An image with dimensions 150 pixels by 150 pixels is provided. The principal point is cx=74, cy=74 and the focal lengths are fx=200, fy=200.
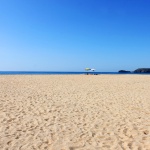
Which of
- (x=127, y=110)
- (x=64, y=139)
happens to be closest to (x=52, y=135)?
(x=64, y=139)

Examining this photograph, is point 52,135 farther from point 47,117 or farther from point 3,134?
point 47,117

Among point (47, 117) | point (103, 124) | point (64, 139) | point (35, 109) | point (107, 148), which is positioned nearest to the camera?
point (107, 148)

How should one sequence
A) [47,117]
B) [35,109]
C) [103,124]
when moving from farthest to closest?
[35,109], [47,117], [103,124]

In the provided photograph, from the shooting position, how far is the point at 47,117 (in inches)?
295

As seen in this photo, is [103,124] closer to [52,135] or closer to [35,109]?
[52,135]

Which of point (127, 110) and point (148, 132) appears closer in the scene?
point (148, 132)

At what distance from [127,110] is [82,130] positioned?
11.4 ft

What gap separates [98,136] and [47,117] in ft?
8.31

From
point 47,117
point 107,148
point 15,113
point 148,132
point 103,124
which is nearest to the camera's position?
point 107,148

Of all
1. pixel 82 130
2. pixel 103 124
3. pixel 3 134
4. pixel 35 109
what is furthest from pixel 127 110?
pixel 3 134

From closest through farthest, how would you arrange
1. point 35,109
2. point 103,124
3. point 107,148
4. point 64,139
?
point 107,148, point 64,139, point 103,124, point 35,109

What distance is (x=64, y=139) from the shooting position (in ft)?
17.7

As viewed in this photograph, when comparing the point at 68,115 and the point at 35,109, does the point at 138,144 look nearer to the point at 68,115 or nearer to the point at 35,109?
the point at 68,115

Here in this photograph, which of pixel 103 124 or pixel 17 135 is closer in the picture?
pixel 17 135
